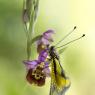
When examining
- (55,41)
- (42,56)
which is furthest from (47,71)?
(55,41)

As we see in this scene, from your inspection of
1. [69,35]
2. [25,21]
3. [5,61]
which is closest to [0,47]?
[5,61]

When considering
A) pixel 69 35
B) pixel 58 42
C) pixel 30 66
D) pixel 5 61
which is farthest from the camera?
pixel 69 35

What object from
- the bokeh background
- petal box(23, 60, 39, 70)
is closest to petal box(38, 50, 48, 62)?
petal box(23, 60, 39, 70)

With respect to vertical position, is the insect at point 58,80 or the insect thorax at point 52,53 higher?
the insect thorax at point 52,53

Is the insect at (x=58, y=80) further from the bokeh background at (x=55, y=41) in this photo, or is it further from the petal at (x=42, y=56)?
→ the bokeh background at (x=55, y=41)

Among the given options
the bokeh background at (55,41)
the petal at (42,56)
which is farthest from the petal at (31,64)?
the bokeh background at (55,41)

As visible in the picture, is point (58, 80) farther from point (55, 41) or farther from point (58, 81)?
point (55, 41)

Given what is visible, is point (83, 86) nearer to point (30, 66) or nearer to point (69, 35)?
→ point (69, 35)

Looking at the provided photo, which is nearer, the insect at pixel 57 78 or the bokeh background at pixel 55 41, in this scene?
the insect at pixel 57 78
